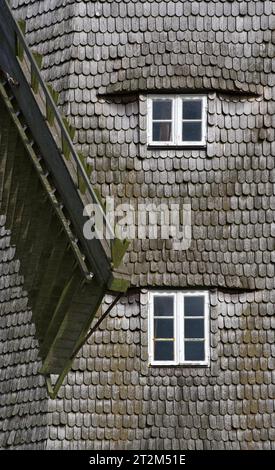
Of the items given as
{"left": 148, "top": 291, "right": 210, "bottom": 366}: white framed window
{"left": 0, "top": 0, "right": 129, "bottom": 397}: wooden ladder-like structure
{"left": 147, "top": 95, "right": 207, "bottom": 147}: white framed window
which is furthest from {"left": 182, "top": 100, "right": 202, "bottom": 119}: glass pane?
{"left": 0, "top": 0, "right": 129, "bottom": 397}: wooden ladder-like structure

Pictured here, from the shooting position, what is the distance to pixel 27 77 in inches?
782

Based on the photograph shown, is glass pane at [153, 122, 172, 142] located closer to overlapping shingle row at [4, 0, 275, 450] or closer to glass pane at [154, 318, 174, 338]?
overlapping shingle row at [4, 0, 275, 450]

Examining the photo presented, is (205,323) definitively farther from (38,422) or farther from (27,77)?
(27,77)

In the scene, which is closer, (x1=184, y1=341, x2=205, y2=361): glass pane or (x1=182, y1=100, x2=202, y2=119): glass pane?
(x1=184, y1=341, x2=205, y2=361): glass pane

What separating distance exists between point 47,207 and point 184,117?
4.40 meters

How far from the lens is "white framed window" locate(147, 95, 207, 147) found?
23906mm

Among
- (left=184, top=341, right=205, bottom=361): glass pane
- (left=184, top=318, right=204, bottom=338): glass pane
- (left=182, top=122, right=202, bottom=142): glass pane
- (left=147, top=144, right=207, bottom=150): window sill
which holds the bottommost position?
(left=184, top=341, right=205, bottom=361): glass pane

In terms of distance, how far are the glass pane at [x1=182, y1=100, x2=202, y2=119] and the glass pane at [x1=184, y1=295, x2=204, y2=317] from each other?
Answer: 2.16 metres

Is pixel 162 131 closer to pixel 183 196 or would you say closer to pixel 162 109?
pixel 162 109

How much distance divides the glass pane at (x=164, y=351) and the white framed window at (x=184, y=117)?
239 centimetres

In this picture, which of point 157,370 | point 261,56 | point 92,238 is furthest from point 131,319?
point 92,238

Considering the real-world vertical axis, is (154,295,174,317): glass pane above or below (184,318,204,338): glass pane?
above

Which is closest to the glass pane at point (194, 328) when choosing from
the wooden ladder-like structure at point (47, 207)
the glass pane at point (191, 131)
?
the glass pane at point (191, 131)

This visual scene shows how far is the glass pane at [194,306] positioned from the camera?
23.6 meters
